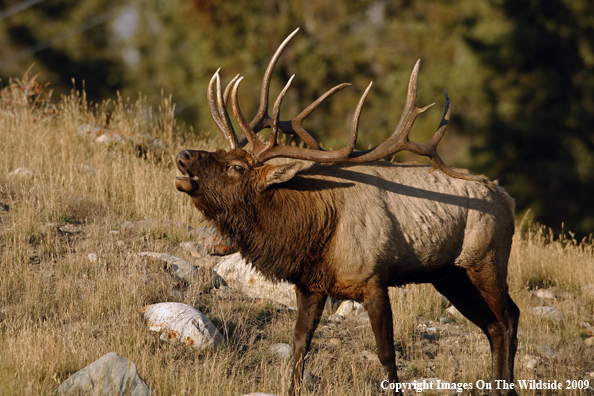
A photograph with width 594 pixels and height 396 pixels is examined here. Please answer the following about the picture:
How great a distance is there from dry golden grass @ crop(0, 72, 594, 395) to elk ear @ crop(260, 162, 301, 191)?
1.43 meters

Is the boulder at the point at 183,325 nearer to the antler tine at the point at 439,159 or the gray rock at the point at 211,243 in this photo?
the gray rock at the point at 211,243

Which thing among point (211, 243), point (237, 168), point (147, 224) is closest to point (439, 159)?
point (237, 168)

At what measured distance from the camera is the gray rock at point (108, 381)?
12.8ft

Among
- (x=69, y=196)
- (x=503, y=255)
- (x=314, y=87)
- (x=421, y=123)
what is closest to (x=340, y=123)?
(x=314, y=87)

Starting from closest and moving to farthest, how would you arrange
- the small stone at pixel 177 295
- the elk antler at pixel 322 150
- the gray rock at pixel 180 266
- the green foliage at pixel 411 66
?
1. the elk antler at pixel 322 150
2. the small stone at pixel 177 295
3. the gray rock at pixel 180 266
4. the green foliage at pixel 411 66

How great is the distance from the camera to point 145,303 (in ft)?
19.1

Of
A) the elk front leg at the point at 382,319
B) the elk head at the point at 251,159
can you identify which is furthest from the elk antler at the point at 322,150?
the elk front leg at the point at 382,319

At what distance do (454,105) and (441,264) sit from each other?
1467 cm

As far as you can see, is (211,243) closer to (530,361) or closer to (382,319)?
(382,319)

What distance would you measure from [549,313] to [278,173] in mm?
4491

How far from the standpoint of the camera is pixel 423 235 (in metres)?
4.93

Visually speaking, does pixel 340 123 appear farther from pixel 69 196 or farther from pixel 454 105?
pixel 69 196

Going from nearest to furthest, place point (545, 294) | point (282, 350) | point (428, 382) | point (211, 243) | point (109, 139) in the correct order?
point (428, 382), point (282, 350), point (211, 243), point (545, 294), point (109, 139)

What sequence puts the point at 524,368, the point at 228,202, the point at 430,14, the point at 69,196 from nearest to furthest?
the point at 228,202, the point at 524,368, the point at 69,196, the point at 430,14
